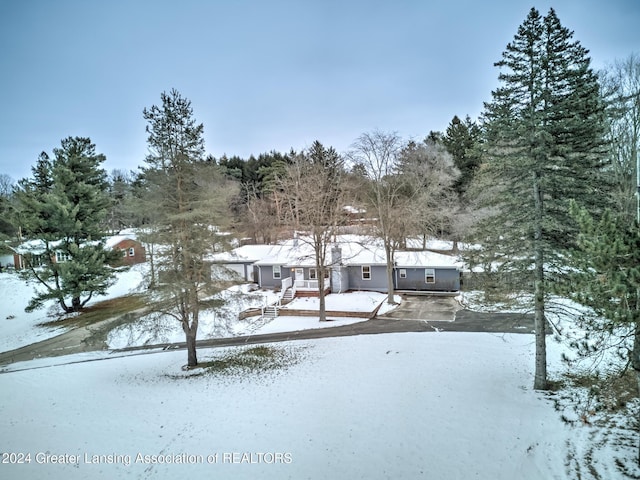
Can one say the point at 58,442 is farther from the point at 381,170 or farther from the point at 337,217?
the point at 381,170

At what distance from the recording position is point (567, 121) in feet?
27.1

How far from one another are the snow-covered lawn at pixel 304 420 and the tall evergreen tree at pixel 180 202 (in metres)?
3.54

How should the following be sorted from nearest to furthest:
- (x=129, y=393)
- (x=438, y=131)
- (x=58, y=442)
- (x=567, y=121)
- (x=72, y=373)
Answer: (x=58, y=442)
(x=567, y=121)
(x=129, y=393)
(x=72, y=373)
(x=438, y=131)

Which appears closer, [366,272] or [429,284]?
[429,284]

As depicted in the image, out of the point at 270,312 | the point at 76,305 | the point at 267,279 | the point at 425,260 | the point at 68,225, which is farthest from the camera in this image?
the point at 267,279

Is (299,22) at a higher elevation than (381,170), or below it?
higher

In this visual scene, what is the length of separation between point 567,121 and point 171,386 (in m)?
14.8

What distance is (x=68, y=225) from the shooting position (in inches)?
830

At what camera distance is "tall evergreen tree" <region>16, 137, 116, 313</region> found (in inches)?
814

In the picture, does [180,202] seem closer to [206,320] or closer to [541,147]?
[206,320]

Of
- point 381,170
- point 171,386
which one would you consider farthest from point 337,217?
point 171,386

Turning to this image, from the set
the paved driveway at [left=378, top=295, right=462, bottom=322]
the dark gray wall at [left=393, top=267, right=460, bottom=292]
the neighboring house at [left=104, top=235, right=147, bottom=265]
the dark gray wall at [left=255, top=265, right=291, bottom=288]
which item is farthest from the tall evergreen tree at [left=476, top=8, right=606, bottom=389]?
the neighboring house at [left=104, top=235, right=147, bottom=265]

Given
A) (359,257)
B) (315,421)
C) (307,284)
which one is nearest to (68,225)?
(307,284)

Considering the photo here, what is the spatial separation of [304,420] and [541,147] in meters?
9.76
